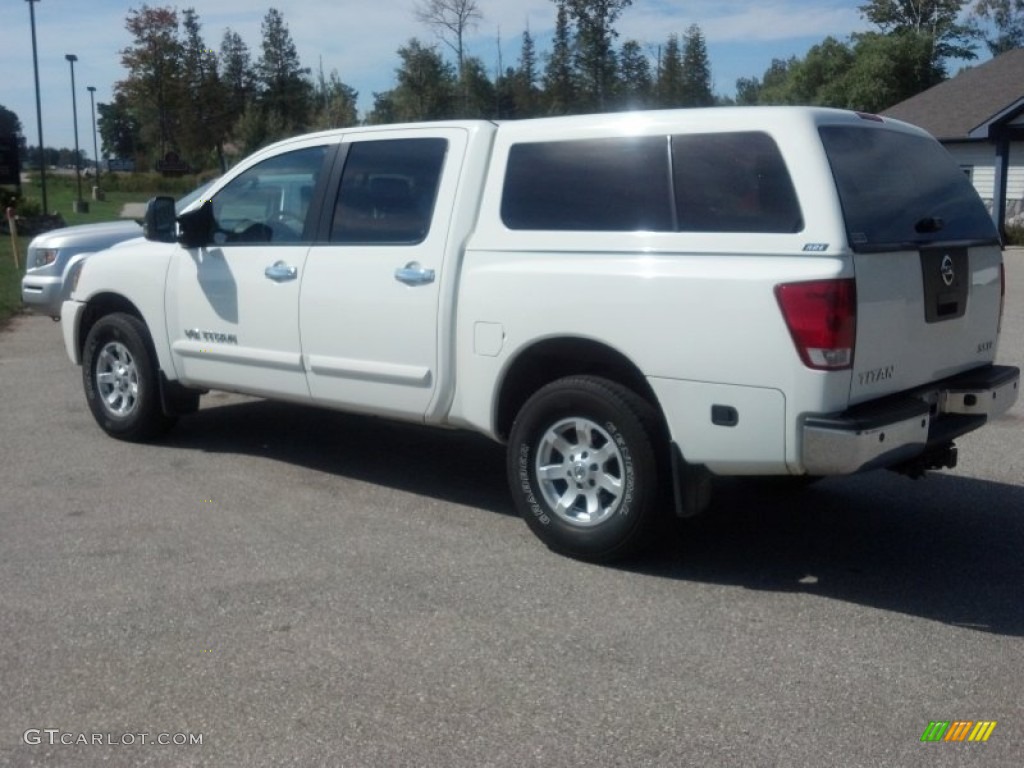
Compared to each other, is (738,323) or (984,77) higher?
(984,77)

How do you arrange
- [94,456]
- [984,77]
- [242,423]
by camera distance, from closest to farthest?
[94,456] → [242,423] → [984,77]

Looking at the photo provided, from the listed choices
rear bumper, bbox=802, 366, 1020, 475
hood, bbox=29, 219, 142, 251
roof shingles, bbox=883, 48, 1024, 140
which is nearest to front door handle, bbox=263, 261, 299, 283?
rear bumper, bbox=802, 366, 1020, 475

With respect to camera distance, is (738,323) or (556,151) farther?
(556,151)

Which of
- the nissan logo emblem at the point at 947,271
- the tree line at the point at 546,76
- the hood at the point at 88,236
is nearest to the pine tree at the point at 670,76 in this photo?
the tree line at the point at 546,76

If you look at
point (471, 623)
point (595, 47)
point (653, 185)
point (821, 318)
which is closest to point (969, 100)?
point (595, 47)

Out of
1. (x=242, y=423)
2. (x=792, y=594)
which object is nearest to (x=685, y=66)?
(x=242, y=423)

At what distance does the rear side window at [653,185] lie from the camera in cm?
504

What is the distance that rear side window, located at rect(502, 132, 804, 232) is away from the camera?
16.5 ft

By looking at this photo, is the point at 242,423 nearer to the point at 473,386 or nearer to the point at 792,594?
the point at 473,386

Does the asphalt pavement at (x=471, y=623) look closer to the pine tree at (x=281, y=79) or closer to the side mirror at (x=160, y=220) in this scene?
the side mirror at (x=160, y=220)

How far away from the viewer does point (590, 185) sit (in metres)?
5.63

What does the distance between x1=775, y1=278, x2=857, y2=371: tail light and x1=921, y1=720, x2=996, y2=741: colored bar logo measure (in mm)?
1400

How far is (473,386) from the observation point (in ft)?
19.6

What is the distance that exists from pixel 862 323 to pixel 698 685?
1.57 metres
